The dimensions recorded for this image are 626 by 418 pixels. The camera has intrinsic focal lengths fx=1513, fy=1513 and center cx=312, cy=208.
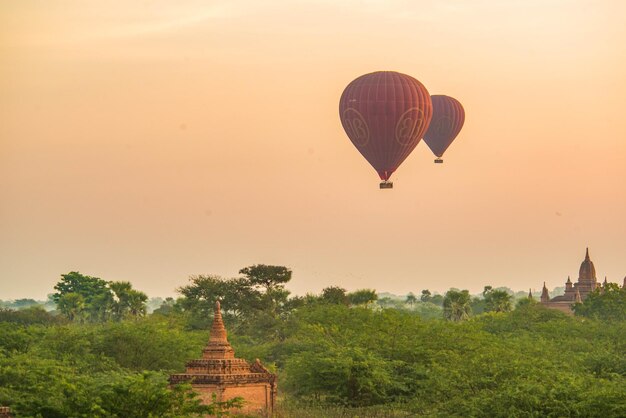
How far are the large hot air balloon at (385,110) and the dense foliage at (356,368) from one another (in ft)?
30.4

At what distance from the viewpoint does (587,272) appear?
17088 centimetres

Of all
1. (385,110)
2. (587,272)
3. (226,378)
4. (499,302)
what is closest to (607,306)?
(499,302)

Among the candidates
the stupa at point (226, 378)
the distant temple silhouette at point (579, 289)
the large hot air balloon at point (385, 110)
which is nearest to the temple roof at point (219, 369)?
the stupa at point (226, 378)

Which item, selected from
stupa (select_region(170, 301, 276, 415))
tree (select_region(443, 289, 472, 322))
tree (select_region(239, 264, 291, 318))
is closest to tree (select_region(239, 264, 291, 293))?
tree (select_region(239, 264, 291, 318))

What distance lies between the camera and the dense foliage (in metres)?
42.6

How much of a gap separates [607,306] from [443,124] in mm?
37985

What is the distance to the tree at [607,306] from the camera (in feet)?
408

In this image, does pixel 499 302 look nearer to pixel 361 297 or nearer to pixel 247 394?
pixel 361 297

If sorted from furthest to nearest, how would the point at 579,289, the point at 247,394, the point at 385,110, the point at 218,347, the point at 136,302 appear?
the point at 579,289
the point at 136,302
the point at 385,110
the point at 218,347
the point at 247,394

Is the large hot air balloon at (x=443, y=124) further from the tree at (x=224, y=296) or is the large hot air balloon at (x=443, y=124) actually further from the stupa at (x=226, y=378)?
the stupa at (x=226, y=378)

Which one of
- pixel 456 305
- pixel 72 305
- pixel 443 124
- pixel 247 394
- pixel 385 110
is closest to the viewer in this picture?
pixel 247 394

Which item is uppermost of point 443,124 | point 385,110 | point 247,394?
point 443,124

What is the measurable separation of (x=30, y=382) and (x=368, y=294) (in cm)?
8301

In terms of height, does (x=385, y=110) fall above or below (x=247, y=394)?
above
